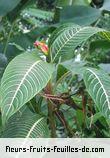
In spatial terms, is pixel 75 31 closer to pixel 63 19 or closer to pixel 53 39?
pixel 53 39

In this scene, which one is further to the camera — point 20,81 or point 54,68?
point 54,68

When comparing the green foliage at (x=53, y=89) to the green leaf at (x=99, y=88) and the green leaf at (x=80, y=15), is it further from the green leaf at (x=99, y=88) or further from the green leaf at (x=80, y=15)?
the green leaf at (x=80, y=15)

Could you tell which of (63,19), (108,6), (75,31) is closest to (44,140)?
(75,31)

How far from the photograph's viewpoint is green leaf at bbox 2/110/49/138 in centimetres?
96

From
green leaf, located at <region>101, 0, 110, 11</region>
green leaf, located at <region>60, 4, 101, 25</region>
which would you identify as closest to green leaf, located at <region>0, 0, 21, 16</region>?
green leaf, located at <region>60, 4, 101, 25</region>

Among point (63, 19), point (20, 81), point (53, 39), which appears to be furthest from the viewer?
point (63, 19)

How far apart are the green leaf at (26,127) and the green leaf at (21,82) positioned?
127mm

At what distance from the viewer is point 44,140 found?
966 millimetres

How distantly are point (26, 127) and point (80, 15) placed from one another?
0.63 metres

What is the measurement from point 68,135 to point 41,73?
0.22 m

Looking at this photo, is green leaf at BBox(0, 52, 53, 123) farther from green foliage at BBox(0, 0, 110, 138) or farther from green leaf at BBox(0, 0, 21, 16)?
green leaf at BBox(0, 0, 21, 16)

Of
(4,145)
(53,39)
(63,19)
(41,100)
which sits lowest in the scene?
(4,145)

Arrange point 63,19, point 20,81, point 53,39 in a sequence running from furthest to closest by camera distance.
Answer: point 63,19, point 53,39, point 20,81

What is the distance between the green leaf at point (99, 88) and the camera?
0.87 m
